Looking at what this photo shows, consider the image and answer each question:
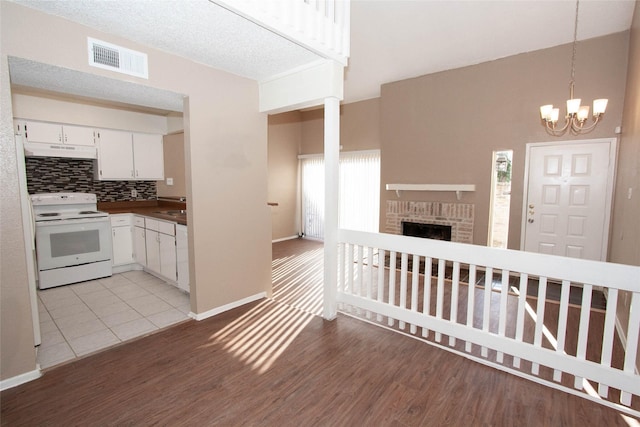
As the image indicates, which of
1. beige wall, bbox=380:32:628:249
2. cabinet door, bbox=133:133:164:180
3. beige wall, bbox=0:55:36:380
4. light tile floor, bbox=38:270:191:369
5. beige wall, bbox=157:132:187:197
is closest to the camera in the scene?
beige wall, bbox=0:55:36:380

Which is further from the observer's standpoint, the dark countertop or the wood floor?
the dark countertop

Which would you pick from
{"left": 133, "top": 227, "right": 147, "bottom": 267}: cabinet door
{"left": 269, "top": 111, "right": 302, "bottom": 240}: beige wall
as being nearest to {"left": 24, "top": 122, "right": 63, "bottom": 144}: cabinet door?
{"left": 133, "top": 227, "right": 147, "bottom": 267}: cabinet door

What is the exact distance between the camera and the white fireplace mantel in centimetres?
504

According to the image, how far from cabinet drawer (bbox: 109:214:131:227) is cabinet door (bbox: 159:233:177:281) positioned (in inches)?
40.9

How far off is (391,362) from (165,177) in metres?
4.64

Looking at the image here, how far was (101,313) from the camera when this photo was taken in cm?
319

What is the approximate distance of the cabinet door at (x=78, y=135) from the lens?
163 inches

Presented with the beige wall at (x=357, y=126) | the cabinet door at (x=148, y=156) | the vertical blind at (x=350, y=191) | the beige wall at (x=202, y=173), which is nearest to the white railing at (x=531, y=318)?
the beige wall at (x=202, y=173)

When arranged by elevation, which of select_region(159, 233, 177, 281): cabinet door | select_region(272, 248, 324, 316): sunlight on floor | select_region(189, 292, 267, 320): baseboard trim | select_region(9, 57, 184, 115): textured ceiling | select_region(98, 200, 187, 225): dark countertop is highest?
select_region(9, 57, 184, 115): textured ceiling

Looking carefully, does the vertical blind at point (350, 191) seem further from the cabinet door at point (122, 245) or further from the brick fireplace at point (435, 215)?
the cabinet door at point (122, 245)

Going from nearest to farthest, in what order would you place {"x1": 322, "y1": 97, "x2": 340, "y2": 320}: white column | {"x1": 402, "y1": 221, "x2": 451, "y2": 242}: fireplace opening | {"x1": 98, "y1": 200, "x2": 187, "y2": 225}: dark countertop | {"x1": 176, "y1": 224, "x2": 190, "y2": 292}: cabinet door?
{"x1": 322, "y1": 97, "x2": 340, "y2": 320}: white column, {"x1": 176, "y1": 224, "x2": 190, "y2": 292}: cabinet door, {"x1": 98, "y1": 200, "x2": 187, "y2": 225}: dark countertop, {"x1": 402, "y1": 221, "x2": 451, "y2": 242}: fireplace opening

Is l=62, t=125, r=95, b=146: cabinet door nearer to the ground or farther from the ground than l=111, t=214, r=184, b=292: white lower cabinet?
farther from the ground

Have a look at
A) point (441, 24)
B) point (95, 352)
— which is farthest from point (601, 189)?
point (95, 352)

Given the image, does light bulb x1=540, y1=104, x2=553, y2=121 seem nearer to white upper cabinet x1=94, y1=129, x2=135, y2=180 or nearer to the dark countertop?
the dark countertop
